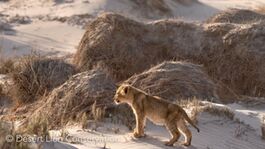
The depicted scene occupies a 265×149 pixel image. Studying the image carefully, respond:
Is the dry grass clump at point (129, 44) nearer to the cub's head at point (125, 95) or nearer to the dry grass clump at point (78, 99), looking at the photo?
the dry grass clump at point (78, 99)

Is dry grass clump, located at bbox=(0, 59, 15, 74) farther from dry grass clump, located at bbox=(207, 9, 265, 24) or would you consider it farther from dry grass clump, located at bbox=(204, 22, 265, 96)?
dry grass clump, located at bbox=(207, 9, 265, 24)

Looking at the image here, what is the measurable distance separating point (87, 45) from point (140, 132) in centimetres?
585

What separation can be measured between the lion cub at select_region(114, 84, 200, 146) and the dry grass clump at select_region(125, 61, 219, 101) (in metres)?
2.56

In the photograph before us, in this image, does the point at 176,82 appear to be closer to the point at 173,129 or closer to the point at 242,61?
the point at 242,61


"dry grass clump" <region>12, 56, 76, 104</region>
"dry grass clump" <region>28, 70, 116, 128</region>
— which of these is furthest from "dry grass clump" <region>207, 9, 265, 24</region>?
"dry grass clump" <region>28, 70, 116, 128</region>

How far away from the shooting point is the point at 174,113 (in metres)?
7.47

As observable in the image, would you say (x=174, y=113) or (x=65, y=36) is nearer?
(x=174, y=113)

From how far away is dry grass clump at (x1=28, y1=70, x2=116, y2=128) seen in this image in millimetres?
9102

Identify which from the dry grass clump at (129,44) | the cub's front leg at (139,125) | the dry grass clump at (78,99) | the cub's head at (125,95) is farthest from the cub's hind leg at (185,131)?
the dry grass clump at (129,44)

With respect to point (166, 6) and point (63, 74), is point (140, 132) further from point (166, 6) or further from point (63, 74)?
point (166, 6)

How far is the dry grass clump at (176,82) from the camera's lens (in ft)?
34.3

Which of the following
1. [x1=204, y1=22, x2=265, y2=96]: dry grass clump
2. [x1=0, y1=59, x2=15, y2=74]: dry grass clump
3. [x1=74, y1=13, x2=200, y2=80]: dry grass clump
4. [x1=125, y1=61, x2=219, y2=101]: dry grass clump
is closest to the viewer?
[x1=125, y1=61, x2=219, y2=101]: dry grass clump

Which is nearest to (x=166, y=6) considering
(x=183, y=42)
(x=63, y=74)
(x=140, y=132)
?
(x=183, y=42)

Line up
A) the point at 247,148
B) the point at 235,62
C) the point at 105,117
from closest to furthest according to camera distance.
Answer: the point at 247,148 < the point at 105,117 < the point at 235,62
